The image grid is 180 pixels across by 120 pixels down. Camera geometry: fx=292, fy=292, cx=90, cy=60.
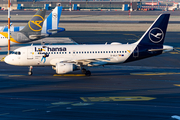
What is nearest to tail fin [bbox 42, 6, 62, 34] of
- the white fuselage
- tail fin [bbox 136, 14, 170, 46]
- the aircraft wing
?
the white fuselage

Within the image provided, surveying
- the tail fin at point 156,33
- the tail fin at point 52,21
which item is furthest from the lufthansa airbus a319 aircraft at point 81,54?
the tail fin at point 52,21

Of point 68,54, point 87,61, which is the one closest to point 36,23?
point 68,54

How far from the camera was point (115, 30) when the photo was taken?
100 meters

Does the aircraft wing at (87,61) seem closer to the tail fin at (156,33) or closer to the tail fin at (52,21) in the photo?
the tail fin at (156,33)

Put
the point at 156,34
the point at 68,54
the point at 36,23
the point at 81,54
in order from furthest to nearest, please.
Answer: the point at 36,23
the point at 156,34
the point at 81,54
the point at 68,54

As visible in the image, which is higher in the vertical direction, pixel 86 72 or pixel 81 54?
pixel 81 54

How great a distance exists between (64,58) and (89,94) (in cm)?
1066

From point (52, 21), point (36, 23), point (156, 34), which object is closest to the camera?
point (156, 34)

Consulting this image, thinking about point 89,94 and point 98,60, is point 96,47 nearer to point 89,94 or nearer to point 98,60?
point 98,60

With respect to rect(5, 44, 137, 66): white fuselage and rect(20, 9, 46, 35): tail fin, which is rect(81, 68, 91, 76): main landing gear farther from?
rect(20, 9, 46, 35): tail fin

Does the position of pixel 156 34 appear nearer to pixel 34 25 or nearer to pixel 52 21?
pixel 34 25

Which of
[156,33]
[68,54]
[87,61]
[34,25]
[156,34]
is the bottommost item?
[87,61]

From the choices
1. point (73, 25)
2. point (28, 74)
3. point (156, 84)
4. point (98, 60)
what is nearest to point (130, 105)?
Answer: point (156, 84)

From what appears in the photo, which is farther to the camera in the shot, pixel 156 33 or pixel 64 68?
pixel 156 33
